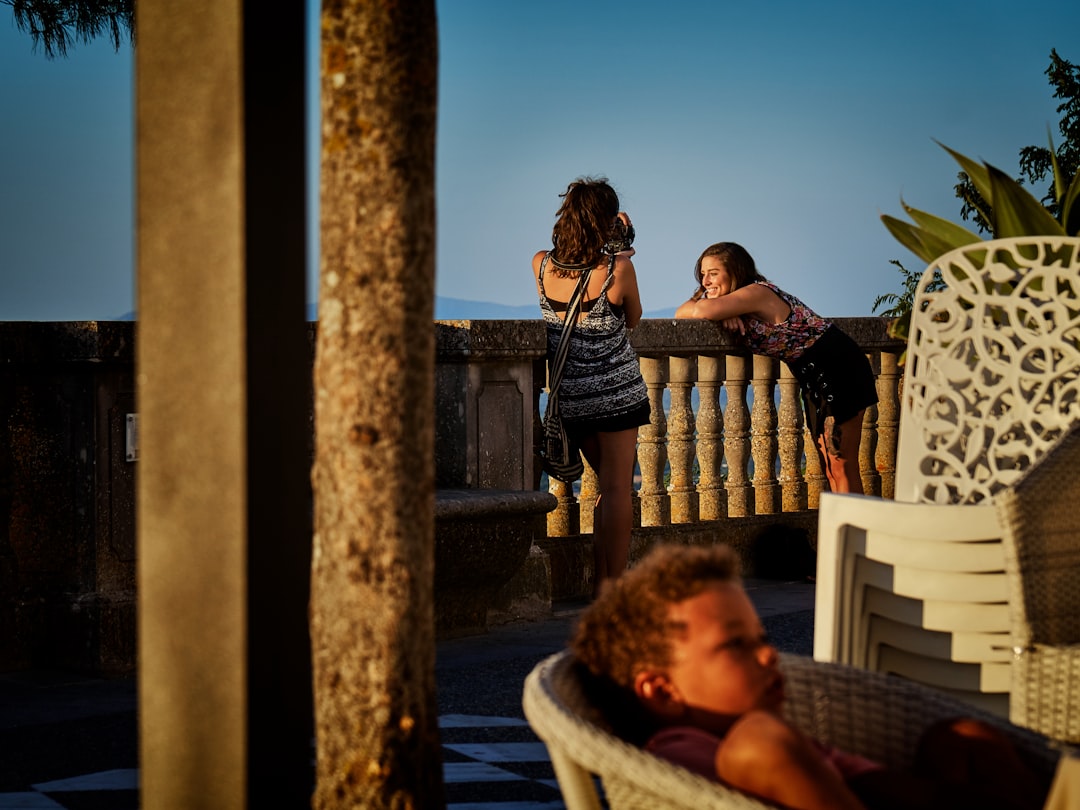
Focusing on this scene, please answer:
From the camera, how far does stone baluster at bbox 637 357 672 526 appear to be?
8.42 m

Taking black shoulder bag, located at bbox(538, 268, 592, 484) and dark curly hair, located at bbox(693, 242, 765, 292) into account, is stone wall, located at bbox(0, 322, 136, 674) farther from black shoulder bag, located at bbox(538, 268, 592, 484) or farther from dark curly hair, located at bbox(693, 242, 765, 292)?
dark curly hair, located at bbox(693, 242, 765, 292)

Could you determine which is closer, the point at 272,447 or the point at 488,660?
the point at 272,447

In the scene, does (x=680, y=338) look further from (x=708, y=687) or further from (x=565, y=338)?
(x=708, y=687)

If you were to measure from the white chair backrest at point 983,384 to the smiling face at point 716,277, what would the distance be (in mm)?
3139

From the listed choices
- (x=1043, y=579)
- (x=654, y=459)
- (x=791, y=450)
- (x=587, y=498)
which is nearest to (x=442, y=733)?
(x=1043, y=579)

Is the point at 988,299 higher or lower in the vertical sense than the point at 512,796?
higher

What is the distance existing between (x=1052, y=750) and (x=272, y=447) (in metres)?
1.34

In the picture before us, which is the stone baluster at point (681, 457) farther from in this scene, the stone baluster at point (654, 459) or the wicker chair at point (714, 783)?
the wicker chair at point (714, 783)

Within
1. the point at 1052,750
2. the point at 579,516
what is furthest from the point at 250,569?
the point at 579,516

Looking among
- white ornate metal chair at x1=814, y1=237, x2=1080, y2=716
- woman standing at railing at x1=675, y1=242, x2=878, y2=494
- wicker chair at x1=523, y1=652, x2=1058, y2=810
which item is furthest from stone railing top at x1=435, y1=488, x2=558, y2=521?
wicker chair at x1=523, y1=652, x2=1058, y2=810

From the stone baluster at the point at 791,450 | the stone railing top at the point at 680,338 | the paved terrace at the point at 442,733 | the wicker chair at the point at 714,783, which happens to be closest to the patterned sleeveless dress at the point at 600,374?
the paved terrace at the point at 442,733

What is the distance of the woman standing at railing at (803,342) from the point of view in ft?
25.0

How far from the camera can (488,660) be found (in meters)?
6.13

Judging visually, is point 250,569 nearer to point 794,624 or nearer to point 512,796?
point 512,796
